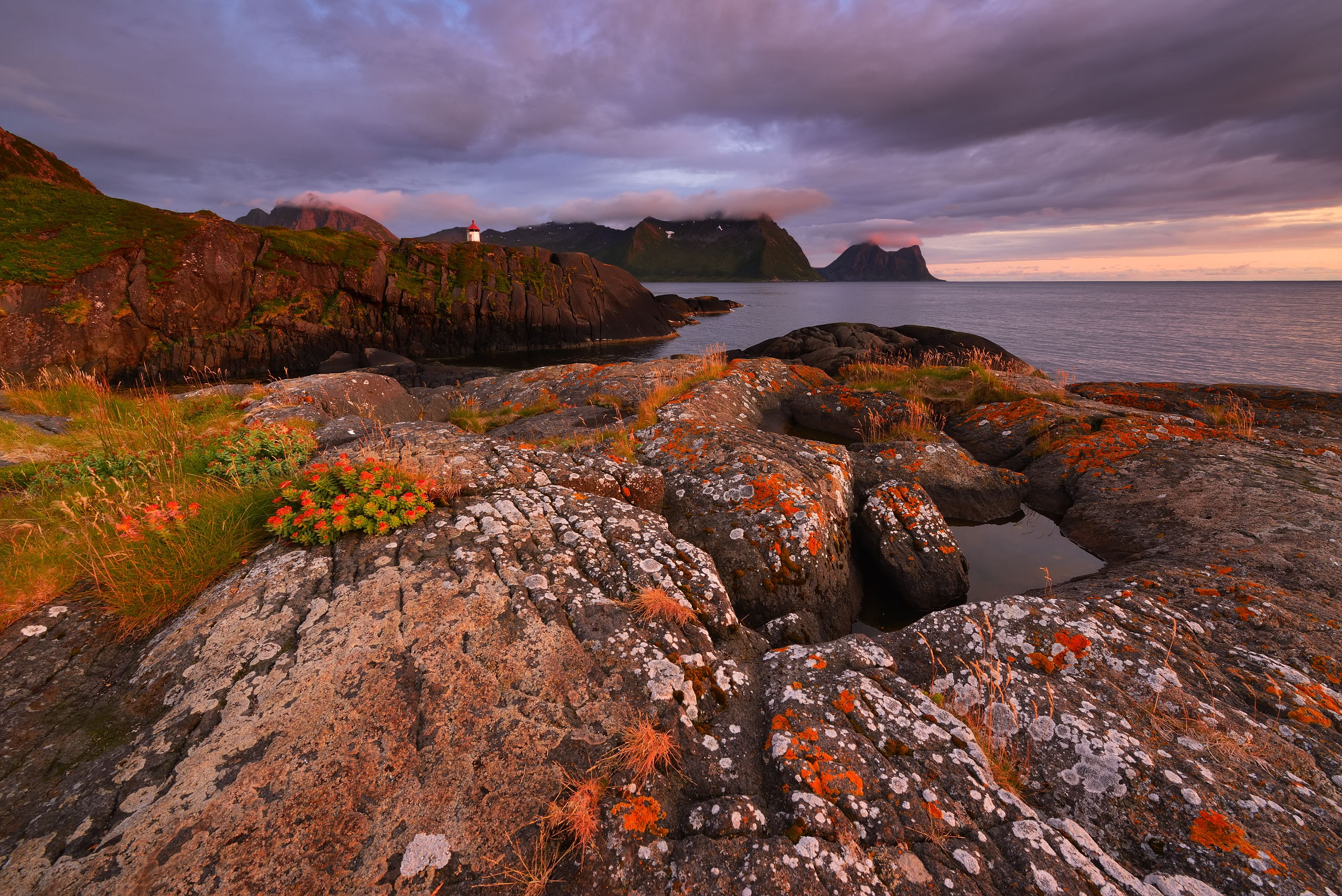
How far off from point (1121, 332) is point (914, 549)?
2618 inches

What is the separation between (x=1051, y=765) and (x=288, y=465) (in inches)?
308

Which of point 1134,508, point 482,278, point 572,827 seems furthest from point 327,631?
point 482,278

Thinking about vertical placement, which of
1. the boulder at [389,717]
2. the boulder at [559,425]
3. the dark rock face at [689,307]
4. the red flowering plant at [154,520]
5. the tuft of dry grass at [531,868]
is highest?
the dark rock face at [689,307]

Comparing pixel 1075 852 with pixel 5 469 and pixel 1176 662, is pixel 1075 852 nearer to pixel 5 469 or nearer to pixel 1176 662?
pixel 1176 662

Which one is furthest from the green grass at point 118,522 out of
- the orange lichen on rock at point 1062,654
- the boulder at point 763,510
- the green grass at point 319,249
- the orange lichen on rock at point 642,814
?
the green grass at point 319,249

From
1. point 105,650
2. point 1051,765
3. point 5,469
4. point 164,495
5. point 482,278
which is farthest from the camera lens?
point 482,278

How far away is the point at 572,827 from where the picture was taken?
2629 mm

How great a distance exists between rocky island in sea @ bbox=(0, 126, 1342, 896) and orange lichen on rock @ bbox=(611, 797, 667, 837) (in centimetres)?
2

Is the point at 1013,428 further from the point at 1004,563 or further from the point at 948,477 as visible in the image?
the point at 1004,563

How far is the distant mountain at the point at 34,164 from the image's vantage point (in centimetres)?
4069

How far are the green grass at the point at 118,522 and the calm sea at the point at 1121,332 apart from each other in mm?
33626

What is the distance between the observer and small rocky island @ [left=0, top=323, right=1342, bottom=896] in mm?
2551

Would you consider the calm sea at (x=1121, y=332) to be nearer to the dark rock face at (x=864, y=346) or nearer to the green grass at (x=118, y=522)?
the dark rock face at (x=864, y=346)

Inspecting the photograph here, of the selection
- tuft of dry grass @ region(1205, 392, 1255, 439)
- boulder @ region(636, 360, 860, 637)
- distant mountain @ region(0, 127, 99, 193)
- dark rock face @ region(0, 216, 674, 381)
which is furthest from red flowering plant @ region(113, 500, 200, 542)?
distant mountain @ region(0, 127, 99, 193)
